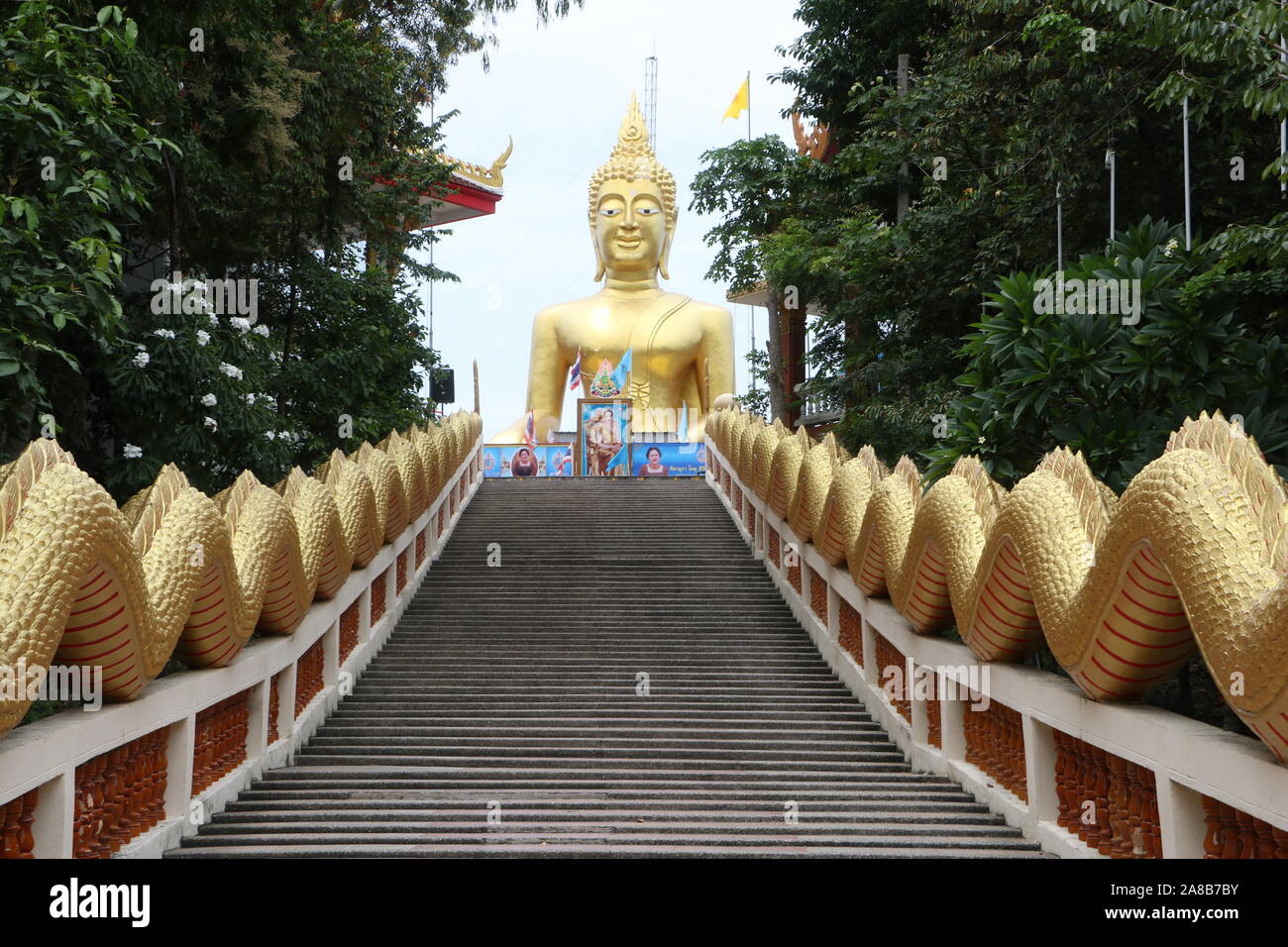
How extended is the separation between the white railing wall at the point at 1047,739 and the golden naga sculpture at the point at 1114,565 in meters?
0.14

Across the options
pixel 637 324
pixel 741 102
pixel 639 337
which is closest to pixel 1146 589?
pixel 639 337

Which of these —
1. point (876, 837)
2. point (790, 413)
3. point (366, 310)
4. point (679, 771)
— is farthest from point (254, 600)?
point (790, 413)

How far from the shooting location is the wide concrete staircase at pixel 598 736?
6.17 m

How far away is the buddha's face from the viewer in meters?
23.1

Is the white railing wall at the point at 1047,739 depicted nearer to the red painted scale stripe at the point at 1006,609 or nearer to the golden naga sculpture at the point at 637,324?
the red painted scale stripe at the point at 1006,609

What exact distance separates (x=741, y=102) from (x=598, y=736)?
25569 mm

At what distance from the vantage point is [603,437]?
2111 cm

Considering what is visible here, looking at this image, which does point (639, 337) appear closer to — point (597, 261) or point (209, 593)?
point (597, 261)

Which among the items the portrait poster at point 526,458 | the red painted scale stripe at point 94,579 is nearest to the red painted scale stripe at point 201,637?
the red painted scale stripe at point 94,579

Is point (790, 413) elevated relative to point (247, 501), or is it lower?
elevated

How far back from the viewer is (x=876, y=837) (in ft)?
20.5

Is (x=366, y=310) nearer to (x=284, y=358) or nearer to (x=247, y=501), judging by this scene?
(x=284, y=358)

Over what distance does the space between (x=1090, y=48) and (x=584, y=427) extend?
510 inches

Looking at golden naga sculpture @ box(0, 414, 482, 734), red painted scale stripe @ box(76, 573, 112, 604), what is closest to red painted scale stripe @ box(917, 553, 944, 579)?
golden naga sculpture @ box(0, 414, 482, 734)
